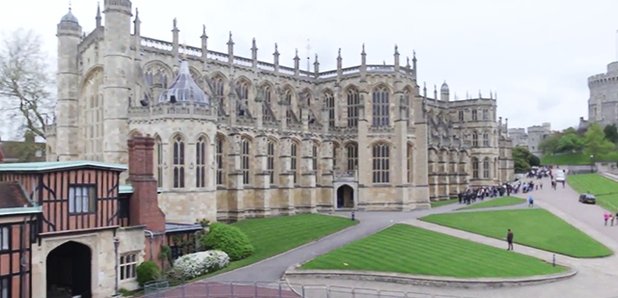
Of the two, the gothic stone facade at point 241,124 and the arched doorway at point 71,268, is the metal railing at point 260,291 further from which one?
the gothic stone facade at point 241,124

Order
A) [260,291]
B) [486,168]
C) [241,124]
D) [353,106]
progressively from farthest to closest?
1. [486,168]
2. [353,106]
3. [241,124]
4. [260,291]

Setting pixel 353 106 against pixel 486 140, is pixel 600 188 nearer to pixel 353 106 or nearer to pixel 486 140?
pixel 486 140

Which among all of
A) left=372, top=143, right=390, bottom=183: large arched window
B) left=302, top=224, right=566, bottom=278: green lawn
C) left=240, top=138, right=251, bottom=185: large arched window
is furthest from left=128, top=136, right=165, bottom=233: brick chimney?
left=372, top=143, right=390, bottom=183: large arched window

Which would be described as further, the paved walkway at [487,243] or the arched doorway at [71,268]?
the arched doorway at [71,268]

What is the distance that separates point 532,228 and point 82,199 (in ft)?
96.9

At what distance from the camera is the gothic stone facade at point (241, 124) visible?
119 feet

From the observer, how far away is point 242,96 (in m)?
48.0

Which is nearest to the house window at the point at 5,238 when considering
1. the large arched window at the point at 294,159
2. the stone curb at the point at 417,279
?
the stone curb at the point at 417,279

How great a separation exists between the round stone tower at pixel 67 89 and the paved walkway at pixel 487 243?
21272 millimetres

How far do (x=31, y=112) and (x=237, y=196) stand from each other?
18.6 metres

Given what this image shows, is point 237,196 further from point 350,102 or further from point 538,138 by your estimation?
point 538,138

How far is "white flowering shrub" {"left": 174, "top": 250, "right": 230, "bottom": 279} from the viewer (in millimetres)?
26750

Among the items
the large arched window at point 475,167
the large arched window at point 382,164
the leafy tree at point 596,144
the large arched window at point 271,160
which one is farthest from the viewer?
the leafy tree at point 596,144

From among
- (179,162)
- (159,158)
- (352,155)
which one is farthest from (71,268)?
(352,155)
